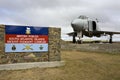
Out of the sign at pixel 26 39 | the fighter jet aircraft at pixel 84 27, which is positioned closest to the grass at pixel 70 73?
the sign at pixel 26 39

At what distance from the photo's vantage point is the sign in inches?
465

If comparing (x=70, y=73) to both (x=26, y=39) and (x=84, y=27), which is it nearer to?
(x=26, y=39)

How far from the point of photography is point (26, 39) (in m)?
12.2

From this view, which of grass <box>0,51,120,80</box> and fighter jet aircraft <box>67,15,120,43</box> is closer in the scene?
grass <box>0,51,120,80</box>

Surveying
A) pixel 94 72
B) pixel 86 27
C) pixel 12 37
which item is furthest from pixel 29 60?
pixel 86 27

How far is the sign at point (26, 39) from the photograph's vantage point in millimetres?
11812

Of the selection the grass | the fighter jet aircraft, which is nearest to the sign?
the grass

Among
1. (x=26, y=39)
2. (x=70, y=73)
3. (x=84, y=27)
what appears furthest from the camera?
(x=84, y=27)

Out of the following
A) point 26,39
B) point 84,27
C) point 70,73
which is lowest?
point 70,73

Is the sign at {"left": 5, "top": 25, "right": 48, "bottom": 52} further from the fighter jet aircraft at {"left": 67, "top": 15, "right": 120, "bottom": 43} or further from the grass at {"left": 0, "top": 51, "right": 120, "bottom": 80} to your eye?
the fighter jet aircraft at {"left": 67, "top": 15, "right": 120, "bottom": 43}

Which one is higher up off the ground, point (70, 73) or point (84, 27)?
point (84, 27)

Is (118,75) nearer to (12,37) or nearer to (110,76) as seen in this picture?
(110,76)

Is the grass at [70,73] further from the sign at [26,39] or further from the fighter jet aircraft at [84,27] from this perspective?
the fighter jet aircraft at [84,27]

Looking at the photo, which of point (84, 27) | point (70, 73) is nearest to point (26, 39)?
point (70, 73)
